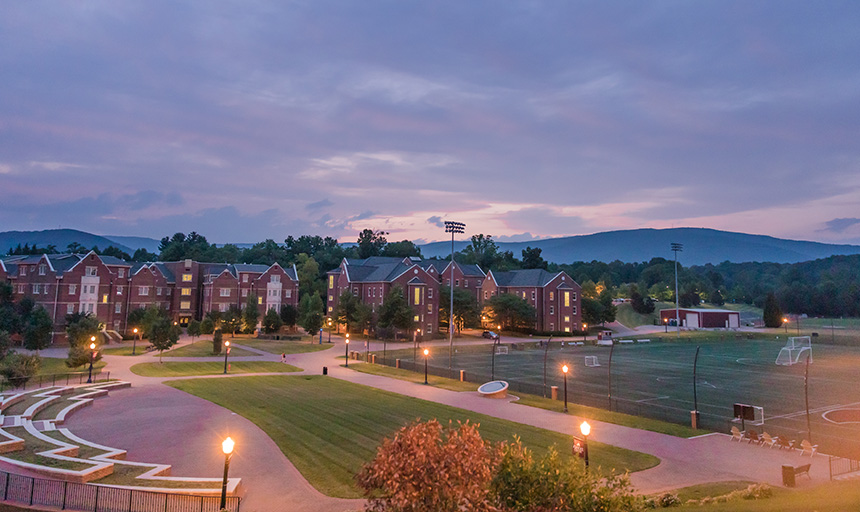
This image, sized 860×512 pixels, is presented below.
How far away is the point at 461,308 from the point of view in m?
86.6

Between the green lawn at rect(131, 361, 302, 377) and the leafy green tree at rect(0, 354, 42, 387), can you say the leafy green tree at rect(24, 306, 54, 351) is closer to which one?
the green lawn at rect(131, 361, 302, 377)

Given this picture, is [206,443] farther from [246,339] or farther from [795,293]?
[795,293]

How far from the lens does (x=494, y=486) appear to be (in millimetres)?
10195

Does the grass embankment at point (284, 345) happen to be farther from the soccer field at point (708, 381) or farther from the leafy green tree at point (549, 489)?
the leafy green tree at point (549, 489)

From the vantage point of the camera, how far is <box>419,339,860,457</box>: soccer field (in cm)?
2817

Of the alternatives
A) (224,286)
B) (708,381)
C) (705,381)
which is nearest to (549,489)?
(705,381)

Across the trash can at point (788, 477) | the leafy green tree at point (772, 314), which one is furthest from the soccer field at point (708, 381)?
the leafy green tree at point (772, 314)

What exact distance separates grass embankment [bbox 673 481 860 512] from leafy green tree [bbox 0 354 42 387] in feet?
134

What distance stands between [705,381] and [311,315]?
171 feet

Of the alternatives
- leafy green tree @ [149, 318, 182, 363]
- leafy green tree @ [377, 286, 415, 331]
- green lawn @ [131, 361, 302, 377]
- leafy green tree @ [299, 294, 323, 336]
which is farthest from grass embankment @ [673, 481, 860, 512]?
leafy green tree @ [299, 294, 323, 336]

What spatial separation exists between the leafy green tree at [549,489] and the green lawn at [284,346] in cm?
5510

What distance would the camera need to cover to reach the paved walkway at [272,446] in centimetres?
1723

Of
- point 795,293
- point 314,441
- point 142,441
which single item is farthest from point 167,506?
point 795,293

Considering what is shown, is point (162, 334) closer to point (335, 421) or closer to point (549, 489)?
point (335, 421)
